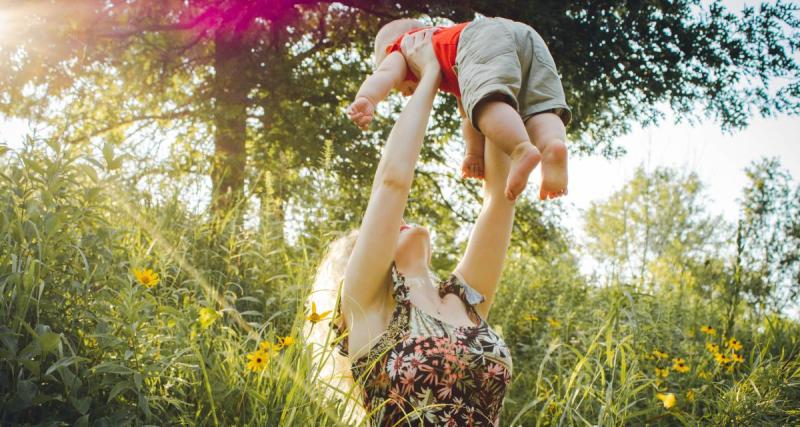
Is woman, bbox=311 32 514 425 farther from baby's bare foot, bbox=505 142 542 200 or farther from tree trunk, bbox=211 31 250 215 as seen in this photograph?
tree trunk, bbox=211 31 250 215

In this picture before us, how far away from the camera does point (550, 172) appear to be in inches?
67.3

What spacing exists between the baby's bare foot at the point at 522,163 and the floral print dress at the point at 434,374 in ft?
1.61

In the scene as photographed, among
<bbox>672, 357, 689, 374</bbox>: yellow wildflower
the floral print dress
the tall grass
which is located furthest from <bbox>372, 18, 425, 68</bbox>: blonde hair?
<bbox>672, 357, 689, 374</bbox>: yellow wildflower

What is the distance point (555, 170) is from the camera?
171 centimetres

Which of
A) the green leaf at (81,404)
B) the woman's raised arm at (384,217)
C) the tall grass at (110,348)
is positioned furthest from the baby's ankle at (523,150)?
the green leaf at (81,404)

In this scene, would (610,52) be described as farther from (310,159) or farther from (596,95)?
(310,159)

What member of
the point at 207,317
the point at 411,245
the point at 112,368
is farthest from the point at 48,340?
the point at 411,245

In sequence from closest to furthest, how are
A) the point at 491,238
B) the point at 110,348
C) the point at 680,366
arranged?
the point at 110,348, the point at 491,238, the point at 680,366

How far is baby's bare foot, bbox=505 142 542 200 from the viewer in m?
1.62

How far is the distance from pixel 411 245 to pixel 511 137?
0.58 m

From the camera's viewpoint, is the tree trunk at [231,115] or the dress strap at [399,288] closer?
the dress strap at [399,288]

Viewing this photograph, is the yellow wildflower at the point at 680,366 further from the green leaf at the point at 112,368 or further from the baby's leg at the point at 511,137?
the green leaf at the point at 112,368

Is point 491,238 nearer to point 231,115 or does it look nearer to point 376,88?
point 376,88

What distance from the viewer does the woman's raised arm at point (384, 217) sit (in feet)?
5.85
